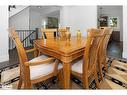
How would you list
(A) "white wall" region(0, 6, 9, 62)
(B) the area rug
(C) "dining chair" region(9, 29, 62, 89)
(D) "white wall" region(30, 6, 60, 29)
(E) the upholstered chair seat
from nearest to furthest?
(C) "dining chair" region(9, 29, 62, 89) < (E) the upholstered chair seat < (B) the area rug < (A) "white wall" region(0, 6, 9, 62) < (D) "white wall" region(30, 6, 60, 29)

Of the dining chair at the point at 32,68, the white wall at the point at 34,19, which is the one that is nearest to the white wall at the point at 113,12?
the white wall at the point at 34,19

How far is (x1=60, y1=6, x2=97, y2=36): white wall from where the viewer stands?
5.81m

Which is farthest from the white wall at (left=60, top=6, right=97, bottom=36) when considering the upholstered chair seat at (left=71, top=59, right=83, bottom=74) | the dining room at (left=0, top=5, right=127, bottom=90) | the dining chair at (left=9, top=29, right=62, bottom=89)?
the dining chair at (left=9, top=29, right=62, bottom=89)

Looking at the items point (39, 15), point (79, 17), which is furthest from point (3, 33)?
point (39, 15)

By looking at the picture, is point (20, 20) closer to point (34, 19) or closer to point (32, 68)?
point (34, 19)

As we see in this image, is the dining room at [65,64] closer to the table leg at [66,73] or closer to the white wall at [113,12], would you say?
the table leg at [66,73]

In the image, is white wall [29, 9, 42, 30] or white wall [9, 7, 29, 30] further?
white wall [29, 9, 42, 30]

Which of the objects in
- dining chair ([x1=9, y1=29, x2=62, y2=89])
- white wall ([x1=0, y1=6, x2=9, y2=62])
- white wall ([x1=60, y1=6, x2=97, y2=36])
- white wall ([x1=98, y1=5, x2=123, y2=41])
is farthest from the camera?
white wall ([x1=98, y1=5, x2=123, y2=41])

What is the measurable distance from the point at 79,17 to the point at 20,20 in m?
3.54

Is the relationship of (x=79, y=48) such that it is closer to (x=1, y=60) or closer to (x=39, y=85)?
(x=39, y=85)

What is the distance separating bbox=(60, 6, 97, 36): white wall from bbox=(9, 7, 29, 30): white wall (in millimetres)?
2575

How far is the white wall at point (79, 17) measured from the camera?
581 cm

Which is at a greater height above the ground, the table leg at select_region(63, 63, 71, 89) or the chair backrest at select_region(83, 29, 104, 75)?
the chair backrest at select_region(83, 29, 104, 75)

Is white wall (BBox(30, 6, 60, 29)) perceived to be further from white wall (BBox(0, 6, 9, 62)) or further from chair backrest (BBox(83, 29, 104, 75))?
chair backrest (BBox(83, 29, 104, 75))
